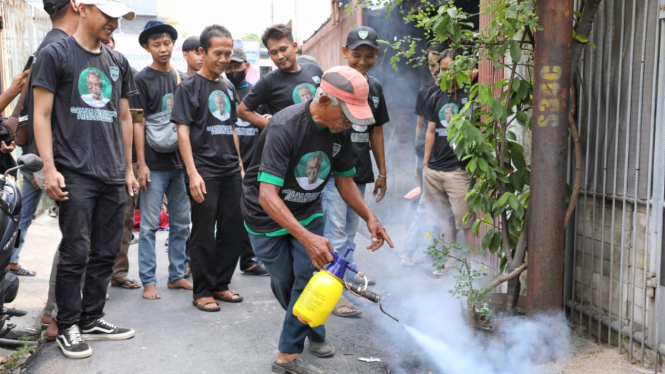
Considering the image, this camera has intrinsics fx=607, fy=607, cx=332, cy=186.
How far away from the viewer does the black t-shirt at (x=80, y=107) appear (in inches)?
160

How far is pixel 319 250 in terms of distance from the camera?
3318 mm

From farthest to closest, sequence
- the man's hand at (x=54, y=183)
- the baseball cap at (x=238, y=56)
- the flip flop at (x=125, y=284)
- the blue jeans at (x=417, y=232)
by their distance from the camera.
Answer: the blue jeans at (x=417, y=232) → the baseball cap at (x=238, y=56) → the flip flop at (x=125, y=284) → the man's hand at (x=54, y=183)

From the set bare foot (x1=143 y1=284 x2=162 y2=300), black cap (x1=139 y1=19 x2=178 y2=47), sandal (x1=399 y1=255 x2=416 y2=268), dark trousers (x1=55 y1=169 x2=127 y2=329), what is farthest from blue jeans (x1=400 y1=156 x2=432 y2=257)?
dark trousers (x1=55 y1=169 x2=127 y2=329)

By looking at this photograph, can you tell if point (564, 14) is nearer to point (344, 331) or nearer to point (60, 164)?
point (344, 331)

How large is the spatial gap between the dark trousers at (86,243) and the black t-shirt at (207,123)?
1.07 meters

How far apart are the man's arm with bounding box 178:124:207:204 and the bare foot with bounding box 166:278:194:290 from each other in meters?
1.19

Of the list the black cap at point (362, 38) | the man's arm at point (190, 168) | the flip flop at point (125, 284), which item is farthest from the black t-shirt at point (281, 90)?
the flip flop at point (125, 284)

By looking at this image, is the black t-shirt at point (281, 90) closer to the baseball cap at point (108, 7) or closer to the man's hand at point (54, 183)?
the baseball cap at point (108, 7)

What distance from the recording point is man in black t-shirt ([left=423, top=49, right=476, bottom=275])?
638cm

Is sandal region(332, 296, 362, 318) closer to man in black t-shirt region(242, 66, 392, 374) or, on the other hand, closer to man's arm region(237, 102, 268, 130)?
man in black t-shirt region(242, 66, 392, 374)

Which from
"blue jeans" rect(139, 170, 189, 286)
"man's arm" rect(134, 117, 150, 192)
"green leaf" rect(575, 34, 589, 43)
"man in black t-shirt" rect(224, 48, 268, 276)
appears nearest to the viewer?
"green leaf" rect(575, 34, 589, 43)

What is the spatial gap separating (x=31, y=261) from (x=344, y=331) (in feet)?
15.0

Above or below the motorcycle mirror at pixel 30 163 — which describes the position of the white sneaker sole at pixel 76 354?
below

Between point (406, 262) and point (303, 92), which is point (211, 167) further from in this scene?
point (406, 262)
